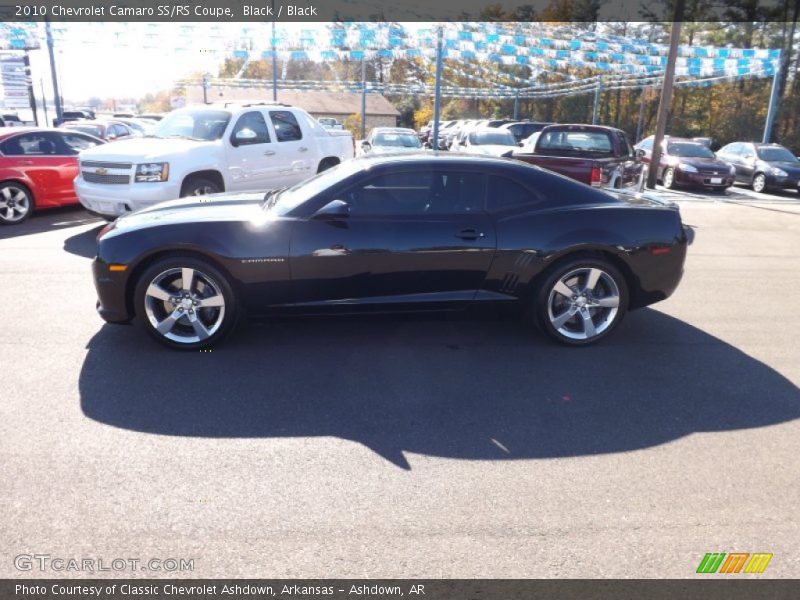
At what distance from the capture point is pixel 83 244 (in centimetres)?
856

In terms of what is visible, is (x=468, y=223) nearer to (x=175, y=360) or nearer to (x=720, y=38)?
(x=175, y=360)

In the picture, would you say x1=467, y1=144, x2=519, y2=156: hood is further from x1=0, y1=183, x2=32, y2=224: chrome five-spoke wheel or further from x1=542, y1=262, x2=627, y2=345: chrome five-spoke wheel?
x1=542, y1=262, x2=627, y2=345: chrome five-spoke wheel

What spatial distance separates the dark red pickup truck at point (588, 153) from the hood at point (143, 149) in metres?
5.33

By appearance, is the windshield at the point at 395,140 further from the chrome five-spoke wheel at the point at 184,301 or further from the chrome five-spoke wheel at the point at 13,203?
the chrome five-spoke wheel at the point at 184,301

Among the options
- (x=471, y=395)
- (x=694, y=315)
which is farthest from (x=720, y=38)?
(x=471, y=395)

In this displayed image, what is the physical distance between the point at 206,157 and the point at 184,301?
16.4 feet

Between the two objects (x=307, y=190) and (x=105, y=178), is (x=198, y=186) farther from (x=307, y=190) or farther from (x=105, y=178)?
(x=307, y=190)

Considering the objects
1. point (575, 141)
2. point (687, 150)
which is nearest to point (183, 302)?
point (575, 141)

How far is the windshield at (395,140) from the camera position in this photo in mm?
17094

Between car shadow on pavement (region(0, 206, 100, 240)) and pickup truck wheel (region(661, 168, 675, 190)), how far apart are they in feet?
46.7

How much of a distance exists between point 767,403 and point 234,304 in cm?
378

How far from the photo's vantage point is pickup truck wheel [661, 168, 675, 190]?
17.4 m

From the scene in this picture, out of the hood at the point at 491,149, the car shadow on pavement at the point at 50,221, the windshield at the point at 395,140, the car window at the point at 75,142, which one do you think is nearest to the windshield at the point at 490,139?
the hood at the point at 491,149

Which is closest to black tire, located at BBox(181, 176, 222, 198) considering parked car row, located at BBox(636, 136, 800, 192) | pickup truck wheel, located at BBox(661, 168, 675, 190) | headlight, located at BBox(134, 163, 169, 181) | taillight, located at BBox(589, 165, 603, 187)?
headlight, located at BBox(134, 163, 169, 181)
